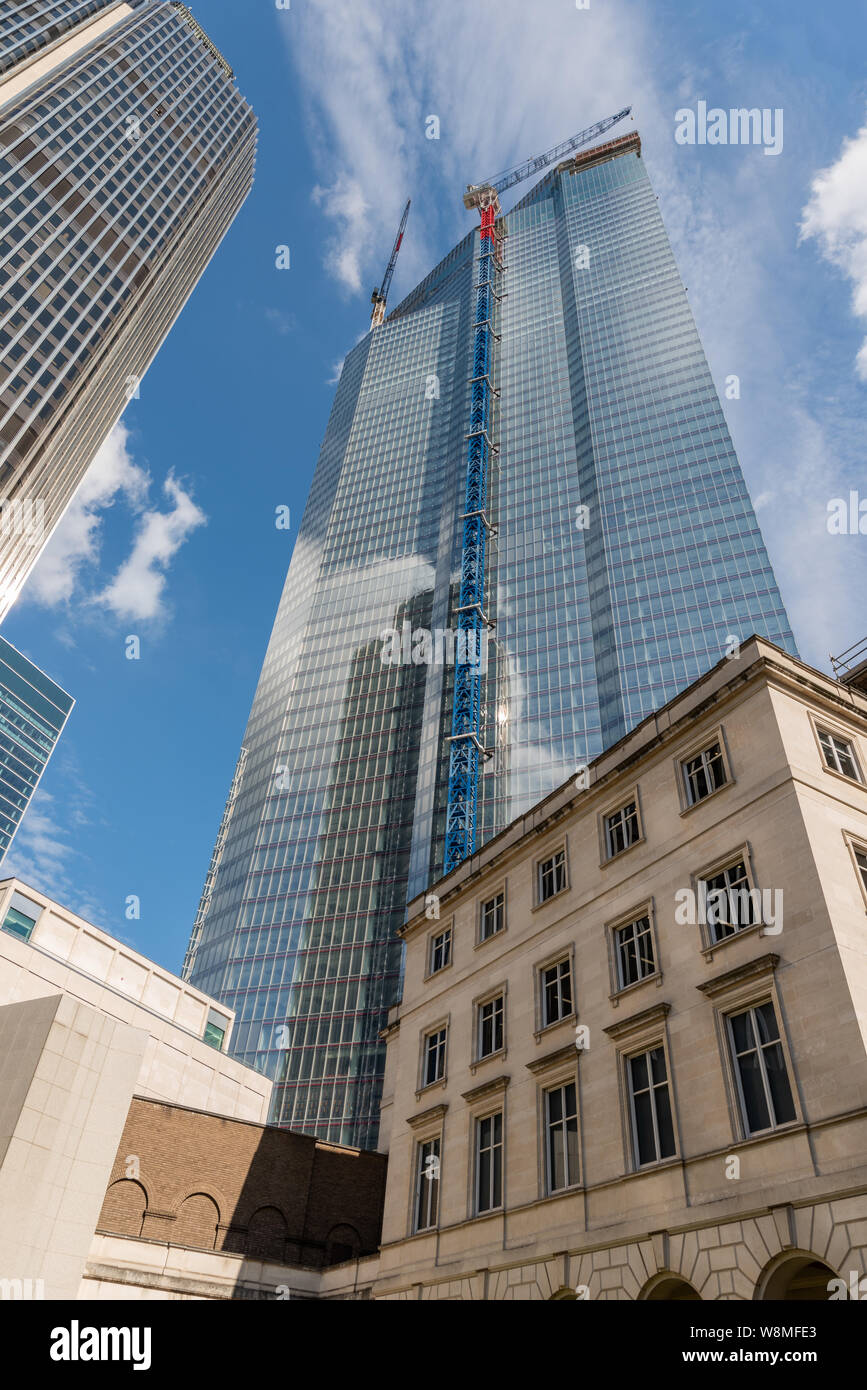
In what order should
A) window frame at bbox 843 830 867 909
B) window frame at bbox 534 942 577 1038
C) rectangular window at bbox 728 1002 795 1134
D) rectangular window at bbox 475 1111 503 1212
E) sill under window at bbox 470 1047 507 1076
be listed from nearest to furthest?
rectangular window at bbox 728 1002 795 1134
window frame at bbox 843 830 867 909
rectangular window at bbox 475 1111 503 1212
window frame at bbox 534 942 577 1038
sill under window at bbox 470 1047 507 1076

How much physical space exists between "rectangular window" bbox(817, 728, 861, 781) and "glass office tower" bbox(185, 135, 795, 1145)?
240ft

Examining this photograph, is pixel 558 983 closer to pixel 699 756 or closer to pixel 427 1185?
pixel 699 756

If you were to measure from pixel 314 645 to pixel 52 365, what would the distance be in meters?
52.1

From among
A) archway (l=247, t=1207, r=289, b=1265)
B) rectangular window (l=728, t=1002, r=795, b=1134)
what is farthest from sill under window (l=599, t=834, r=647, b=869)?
archway (l=247, t=1207, r=289, b=1265)

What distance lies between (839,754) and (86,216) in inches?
4973

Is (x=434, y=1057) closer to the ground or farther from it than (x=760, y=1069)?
farther from it

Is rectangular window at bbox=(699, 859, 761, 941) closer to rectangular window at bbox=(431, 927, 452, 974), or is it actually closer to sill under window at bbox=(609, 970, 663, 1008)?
sill under window at bbox=(609, 970, 663, 1008)

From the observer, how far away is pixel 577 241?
16888cm

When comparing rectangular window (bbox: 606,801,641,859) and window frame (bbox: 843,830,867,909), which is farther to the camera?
rectangular window (bbox: 606,801,641,859)

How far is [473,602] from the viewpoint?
396ft

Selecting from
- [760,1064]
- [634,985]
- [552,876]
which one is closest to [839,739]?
[634,985]

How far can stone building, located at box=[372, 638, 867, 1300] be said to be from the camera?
18781 mm

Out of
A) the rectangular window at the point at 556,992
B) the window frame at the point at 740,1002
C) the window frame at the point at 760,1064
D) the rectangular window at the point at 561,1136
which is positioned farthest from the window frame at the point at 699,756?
the rectangular window at the point at 561,1136

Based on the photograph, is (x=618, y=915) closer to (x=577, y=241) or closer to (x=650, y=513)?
(x=650, y=513)
